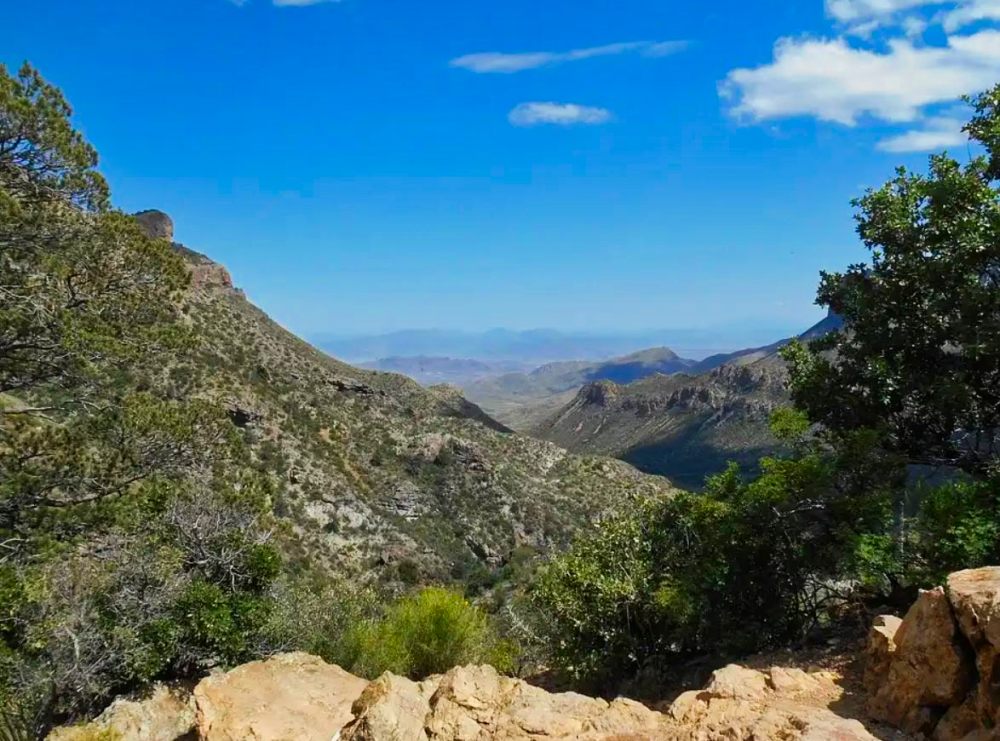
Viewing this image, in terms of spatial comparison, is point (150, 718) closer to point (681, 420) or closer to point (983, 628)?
point (983, 628)

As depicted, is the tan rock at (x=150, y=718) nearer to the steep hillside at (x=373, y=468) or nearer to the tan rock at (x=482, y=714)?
the tan rock at (x=482, y=714)

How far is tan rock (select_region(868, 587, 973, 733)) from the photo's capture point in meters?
7.00

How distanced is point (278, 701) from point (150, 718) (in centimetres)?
278

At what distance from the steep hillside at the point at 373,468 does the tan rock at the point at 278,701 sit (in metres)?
25.2

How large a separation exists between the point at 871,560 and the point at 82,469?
1401cm

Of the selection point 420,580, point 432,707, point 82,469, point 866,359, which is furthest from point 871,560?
point 420,580

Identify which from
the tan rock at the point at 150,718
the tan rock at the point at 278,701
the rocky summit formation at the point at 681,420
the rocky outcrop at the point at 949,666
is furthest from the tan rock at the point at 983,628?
the rocky summit formation at the point at 681,420

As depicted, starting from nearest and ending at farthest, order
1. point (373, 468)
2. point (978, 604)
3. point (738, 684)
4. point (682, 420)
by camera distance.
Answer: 1. point (978, 604)
2. point (738, 684)
3. point (373, 468)
4. point (682, 420)

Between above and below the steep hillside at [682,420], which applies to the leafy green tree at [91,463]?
above

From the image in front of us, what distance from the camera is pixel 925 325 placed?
492 inches

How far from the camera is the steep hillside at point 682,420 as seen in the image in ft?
366

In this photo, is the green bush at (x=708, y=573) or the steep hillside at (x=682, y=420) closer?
the green bush at (x=708, y=573)

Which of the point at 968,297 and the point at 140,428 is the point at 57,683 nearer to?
the point at 140,428

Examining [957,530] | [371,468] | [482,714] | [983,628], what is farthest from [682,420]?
[482,714]
